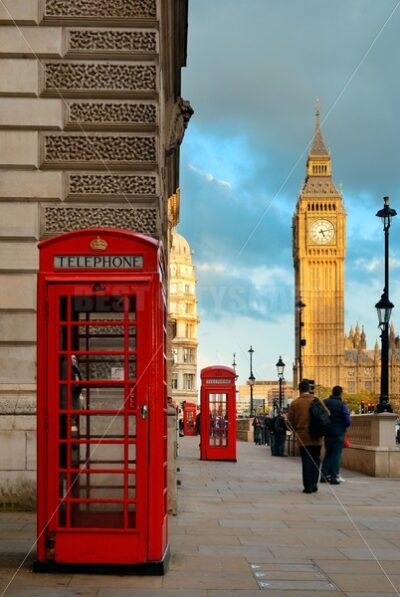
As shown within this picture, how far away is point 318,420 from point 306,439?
1.16ft

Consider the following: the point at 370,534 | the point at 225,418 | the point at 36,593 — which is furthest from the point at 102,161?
the point at 225,418

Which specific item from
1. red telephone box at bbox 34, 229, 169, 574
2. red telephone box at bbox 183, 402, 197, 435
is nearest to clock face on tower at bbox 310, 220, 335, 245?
red telephone box at bbox 183, 402, 197, 435

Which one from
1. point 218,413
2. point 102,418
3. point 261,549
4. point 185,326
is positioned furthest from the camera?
point 185,326

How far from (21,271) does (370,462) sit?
34.3 feet

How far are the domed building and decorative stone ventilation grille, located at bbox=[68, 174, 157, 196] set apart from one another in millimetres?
125953

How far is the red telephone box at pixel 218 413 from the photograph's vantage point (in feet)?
81.3

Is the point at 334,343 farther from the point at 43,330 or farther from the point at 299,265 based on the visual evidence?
the point at 43,330

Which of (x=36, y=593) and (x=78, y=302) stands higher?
(x=78, y=302)

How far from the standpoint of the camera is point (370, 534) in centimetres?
964

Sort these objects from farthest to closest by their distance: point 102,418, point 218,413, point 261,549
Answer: point 218,413, point 261,549, point 102,418

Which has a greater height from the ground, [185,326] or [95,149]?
[185,326]

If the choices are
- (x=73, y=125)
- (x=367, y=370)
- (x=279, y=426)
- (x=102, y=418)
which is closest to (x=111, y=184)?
(x=73, y=125)

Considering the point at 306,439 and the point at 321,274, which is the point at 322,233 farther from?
the point at 306,439

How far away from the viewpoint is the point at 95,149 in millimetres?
11445
